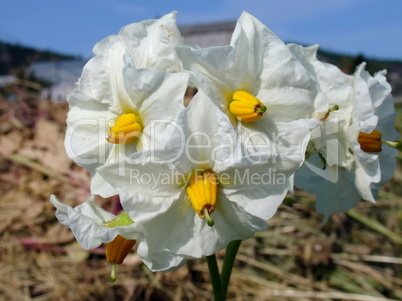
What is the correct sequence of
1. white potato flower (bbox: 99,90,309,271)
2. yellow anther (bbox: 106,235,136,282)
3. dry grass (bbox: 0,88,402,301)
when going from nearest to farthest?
white potato flower (bbox: 99,90,309,271) < yellow anther (bbox: 106,235,136,282) < dry grass (bbox: 0,88,402,301)

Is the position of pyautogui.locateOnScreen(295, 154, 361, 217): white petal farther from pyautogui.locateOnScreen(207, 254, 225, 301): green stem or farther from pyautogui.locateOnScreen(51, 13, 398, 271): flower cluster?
pyautogui.locateOnScreen(207, 254, 225, 301): green stem

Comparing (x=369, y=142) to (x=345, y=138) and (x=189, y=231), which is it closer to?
(x=345, y=138)

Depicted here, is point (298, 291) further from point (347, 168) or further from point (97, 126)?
point (97, 126)

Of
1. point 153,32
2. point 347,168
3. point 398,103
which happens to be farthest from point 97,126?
point 398,103

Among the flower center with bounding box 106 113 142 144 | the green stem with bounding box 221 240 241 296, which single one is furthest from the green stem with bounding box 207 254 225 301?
the flower center with bounding box 106 113 142 144

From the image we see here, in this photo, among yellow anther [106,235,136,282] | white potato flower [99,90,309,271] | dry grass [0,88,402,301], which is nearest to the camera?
white potato flower [99,90,309,271]

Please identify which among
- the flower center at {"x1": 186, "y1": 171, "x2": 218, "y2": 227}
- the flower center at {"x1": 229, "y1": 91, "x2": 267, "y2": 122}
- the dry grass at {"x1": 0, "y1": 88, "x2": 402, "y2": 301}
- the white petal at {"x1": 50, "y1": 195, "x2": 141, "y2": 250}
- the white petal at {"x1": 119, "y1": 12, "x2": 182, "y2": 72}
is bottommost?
the dry grass at {"x1": 0, "y1": 88, "x2": 402, "y2": 301}

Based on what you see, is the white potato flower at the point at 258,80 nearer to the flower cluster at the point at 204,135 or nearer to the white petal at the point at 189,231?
the flower cluster at the point at 204,135
